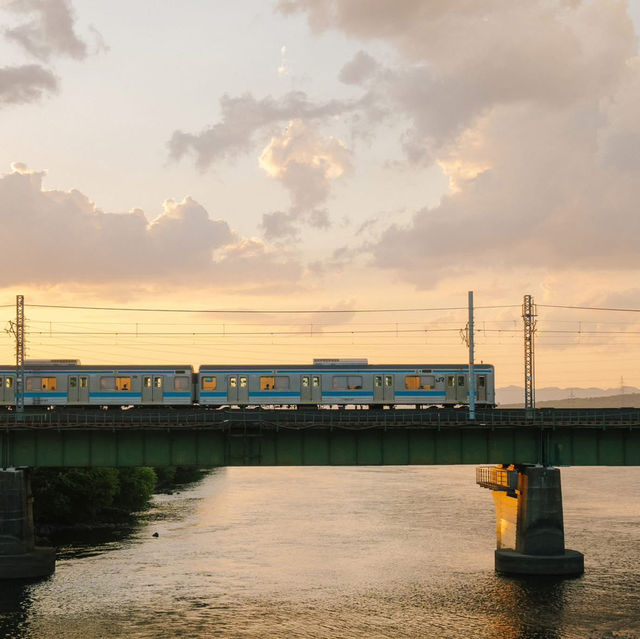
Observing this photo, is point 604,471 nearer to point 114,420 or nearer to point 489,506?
point 489,506

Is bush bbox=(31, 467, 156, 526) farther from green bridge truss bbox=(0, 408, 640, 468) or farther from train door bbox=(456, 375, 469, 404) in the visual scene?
train door bbox=(456, 375, 469, 404)

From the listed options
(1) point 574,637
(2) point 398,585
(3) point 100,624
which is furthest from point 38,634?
(1) point 574,637

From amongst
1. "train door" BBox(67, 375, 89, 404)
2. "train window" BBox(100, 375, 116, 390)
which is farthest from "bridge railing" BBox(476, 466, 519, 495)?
"train door" BBox(67, 375, 89, 404)

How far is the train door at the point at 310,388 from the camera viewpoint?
77.6m

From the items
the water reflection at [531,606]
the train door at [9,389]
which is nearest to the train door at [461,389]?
the water reflection at [531,606]

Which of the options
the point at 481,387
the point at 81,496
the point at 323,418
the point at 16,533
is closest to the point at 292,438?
the point at 323,418

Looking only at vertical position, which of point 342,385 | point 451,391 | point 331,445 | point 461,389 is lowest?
point 331,445

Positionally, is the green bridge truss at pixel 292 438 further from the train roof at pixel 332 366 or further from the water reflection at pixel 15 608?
the train roof at pixel 332 366

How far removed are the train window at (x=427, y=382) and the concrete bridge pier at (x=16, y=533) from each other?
3215cm

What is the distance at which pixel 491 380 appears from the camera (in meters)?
77.2

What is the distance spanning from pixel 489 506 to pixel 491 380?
A: 29.5m

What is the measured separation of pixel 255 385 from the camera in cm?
7719

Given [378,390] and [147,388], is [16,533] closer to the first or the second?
[147,388]

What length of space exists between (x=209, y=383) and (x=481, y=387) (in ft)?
73.0
